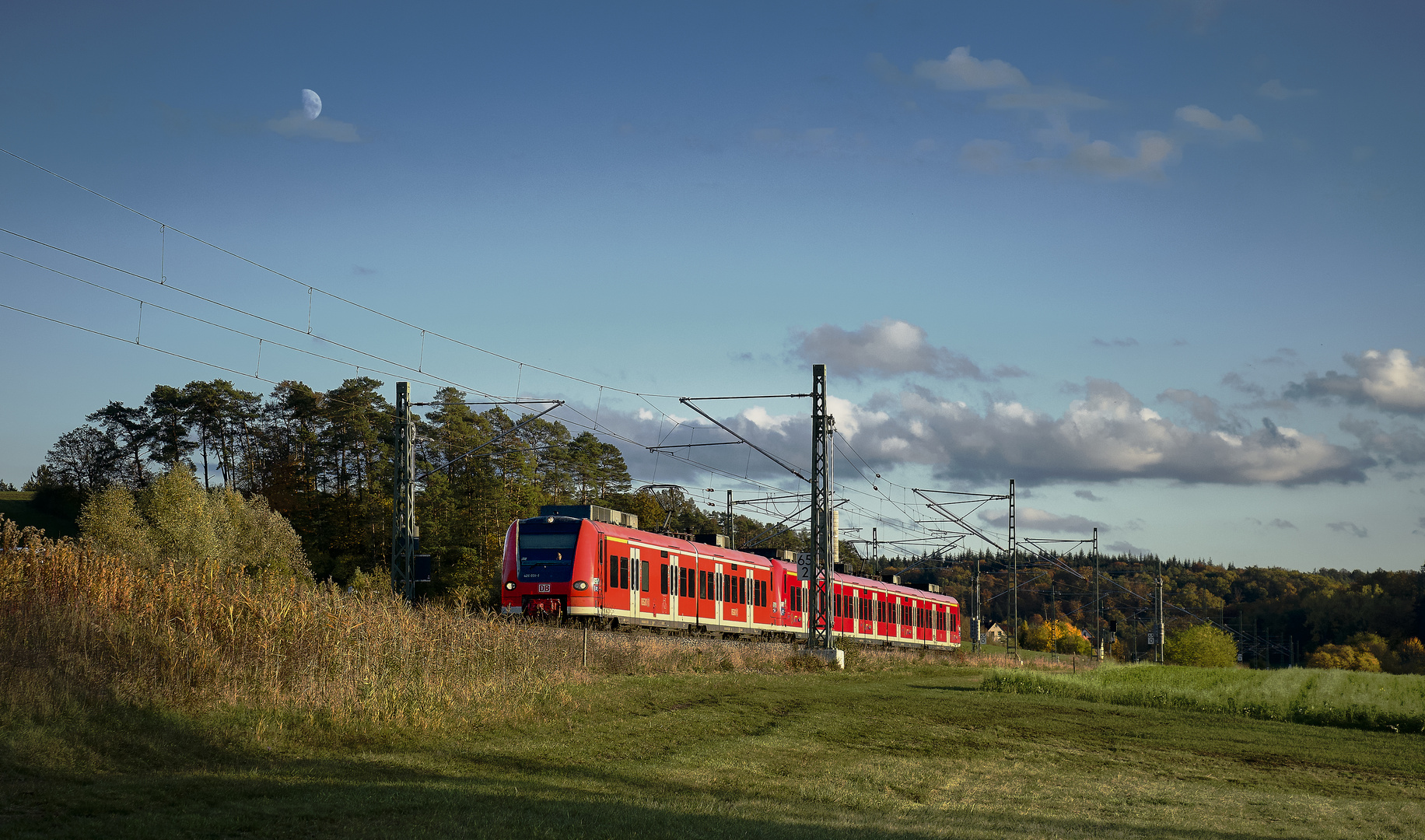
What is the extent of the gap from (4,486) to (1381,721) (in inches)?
5798

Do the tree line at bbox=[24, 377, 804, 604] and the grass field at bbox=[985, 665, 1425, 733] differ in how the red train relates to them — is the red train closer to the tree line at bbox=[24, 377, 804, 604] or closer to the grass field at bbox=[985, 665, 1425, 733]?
the grass field at bbox=[985, 665, 1425, 733]

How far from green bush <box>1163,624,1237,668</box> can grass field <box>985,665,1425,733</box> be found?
94.7 feet

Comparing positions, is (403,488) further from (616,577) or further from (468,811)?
(468,811)

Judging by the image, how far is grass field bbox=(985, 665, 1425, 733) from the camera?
79.0 ft

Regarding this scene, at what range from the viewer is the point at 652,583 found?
3206 cm

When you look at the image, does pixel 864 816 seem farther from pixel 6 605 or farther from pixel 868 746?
pixel 6 605

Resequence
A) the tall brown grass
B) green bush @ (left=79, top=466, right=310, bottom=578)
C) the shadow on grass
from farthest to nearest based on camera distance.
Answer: green bush @ (left=79, top=466, right=310, bottom=578), the tall brown grass, the shadow on grass

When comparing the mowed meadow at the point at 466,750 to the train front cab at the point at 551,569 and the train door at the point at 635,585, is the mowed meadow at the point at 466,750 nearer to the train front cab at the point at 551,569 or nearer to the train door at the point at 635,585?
the train front cab at the point at 551,569

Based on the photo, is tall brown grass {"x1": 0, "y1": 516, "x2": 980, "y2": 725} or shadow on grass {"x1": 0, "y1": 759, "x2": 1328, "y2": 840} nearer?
shadow on grass {"x1": 0, "y1": 759, "x2": 1328, "y2": 840}

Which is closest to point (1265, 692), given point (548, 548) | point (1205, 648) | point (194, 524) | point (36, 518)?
point (548, 548)

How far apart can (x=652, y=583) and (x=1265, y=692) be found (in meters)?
15.8

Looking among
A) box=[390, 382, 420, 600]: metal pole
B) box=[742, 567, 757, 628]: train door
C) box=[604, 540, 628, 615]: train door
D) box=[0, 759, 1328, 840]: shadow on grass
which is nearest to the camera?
box=[0, 759, 1328, 840]: shadow on grass

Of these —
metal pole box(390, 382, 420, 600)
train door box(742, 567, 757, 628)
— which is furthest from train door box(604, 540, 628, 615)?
train door box(742, 567, 757, 628)

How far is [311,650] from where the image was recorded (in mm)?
13539
